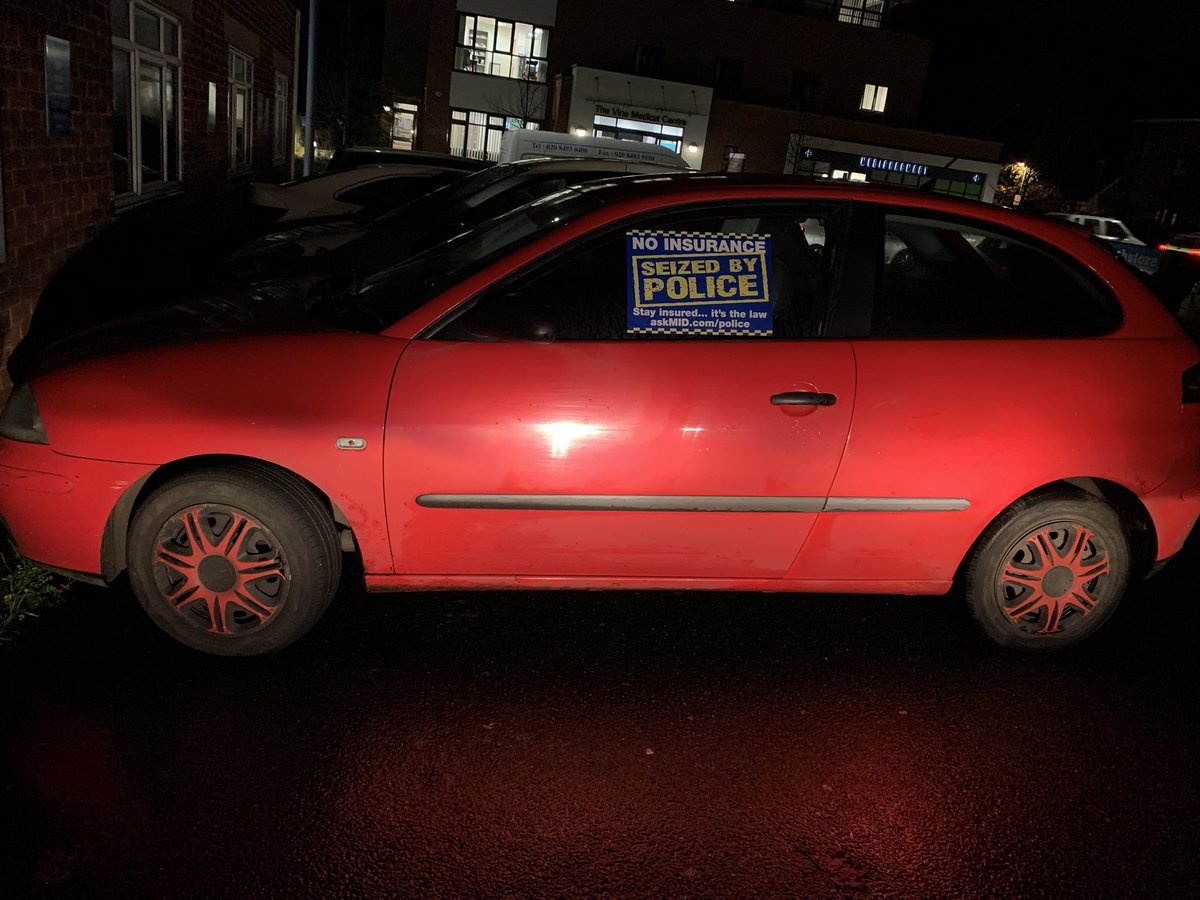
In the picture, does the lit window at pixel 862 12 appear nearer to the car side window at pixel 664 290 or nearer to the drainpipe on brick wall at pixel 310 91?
the drainpipe on brick wall at pixel 310 91

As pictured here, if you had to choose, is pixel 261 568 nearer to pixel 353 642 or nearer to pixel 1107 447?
pixel 353 642

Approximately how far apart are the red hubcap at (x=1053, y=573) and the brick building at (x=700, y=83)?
1256 inches

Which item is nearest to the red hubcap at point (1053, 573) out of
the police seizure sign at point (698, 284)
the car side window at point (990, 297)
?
the car side window at point (990, 297)

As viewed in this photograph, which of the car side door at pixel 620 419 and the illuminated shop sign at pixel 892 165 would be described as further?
the illuminated shop sign at pixel 892 165

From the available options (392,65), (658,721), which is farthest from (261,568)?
(392,65)

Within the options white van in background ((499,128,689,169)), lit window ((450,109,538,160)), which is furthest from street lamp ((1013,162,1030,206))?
white van in background ((499,128,689,169))

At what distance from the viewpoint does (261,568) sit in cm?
326

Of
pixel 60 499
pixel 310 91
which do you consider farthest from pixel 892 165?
pixel 60 499

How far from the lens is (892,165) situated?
37.4 meters

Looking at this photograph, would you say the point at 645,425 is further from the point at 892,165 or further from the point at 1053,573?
the point at 892,165

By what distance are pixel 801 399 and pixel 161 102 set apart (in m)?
9.05

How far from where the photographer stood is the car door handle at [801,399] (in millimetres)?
3326

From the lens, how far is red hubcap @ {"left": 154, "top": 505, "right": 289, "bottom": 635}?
10.5 feet

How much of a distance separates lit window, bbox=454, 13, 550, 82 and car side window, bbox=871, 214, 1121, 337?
110 ft
